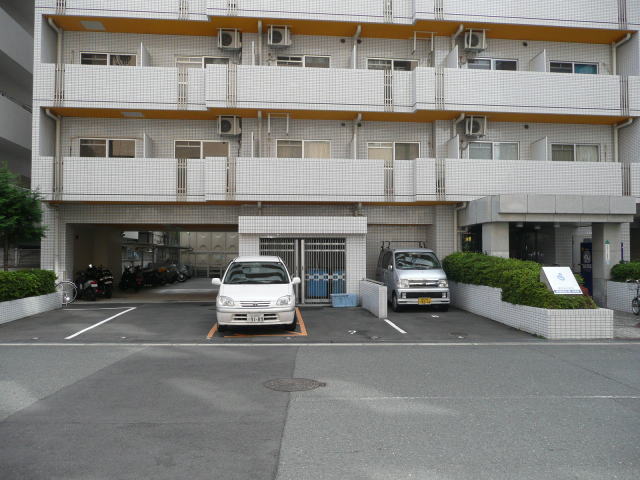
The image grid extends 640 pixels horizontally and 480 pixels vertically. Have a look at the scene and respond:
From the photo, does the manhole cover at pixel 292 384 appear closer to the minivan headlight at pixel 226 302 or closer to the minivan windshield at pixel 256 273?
the minivan headlight at pixel 226 302

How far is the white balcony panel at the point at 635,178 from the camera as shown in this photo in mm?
16156

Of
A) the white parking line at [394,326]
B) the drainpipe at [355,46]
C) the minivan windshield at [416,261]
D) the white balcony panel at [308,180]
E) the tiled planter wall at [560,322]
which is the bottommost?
the white parking line at [394,326]

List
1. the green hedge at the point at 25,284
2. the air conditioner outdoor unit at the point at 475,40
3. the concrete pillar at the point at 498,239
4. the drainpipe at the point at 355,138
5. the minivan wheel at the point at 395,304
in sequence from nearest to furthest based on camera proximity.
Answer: the green hedge at the point at 25,284 < the minivan wheel at the point at 395,304 < the concrete pillar at the point at 498,239 < the drainpipe at the point at 355,138 < the air conditioner outdoor unit at the point at 475,40

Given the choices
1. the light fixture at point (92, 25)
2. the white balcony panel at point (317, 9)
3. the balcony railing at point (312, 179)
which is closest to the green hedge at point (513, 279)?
the balcony railing at point (312, 179)

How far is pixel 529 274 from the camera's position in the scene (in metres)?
11.2

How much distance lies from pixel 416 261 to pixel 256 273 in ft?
17.2

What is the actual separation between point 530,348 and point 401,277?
4.94 meters

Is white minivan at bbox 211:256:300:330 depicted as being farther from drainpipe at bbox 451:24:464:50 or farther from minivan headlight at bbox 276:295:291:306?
drainpipe at bbox 451:24:464:50

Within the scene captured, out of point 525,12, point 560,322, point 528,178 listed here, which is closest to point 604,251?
point 528,178

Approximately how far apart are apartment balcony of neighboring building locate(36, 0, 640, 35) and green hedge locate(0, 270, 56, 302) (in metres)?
8.35

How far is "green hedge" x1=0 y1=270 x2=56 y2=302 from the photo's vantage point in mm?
12352

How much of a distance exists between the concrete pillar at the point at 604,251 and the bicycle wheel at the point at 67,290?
1667 cm

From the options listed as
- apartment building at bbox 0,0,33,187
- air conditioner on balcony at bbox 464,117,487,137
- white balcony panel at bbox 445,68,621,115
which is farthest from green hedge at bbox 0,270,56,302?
air conditioner on balcony at bbox 464,117,487,137

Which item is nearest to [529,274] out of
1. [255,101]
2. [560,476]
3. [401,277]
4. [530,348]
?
[530,348]
